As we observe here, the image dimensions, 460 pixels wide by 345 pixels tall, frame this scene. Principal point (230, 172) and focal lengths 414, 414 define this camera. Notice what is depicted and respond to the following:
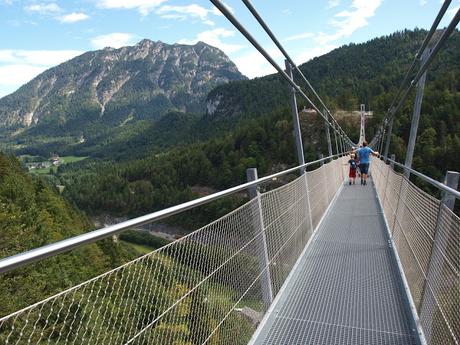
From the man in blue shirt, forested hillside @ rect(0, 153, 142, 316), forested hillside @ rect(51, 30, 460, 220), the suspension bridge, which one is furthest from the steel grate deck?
forested hillside @ rect(51, 30, 460, 220)

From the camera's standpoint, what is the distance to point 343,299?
345 centimetres

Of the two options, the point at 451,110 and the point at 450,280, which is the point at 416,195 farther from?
the point at 451,110

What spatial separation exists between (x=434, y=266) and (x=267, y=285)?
3.89 feet

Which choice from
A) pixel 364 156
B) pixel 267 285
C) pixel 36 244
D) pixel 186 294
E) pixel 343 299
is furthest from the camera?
pixel 36 244

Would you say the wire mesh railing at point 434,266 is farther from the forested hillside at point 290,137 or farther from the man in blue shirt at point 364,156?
the forested hillside at point 290,137

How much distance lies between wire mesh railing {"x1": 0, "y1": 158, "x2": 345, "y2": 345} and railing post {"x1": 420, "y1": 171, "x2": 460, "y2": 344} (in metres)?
1.09

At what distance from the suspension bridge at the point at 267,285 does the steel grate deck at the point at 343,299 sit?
0.01 meters

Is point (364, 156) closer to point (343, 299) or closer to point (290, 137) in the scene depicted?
point (343, 299)

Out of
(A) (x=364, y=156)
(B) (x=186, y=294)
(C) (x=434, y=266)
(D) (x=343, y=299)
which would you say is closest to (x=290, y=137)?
(A) (x=364, y=156)

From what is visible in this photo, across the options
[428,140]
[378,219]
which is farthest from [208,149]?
[378,219]

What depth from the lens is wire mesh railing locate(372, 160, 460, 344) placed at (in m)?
2.13

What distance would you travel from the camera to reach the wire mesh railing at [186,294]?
3.81 ft

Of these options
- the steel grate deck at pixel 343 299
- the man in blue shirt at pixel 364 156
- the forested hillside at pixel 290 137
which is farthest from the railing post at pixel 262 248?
the forested hillside at pixel 290 137

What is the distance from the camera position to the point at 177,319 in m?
1.82
